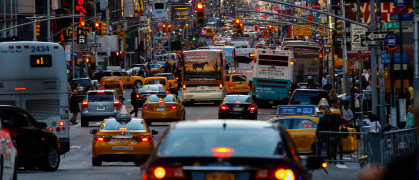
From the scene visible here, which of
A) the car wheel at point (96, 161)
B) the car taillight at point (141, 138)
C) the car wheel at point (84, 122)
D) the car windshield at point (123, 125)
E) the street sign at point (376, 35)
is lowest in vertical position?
the car wheel at point (84, 122)

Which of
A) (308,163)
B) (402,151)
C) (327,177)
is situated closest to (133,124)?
(327,177)

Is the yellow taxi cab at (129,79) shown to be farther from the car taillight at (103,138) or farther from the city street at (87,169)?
the car taillight at (103,138)

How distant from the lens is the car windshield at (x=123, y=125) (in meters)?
20.6

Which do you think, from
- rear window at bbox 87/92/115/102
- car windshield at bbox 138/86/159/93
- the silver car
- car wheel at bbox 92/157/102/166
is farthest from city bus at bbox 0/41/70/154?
car windshield at bbox 138/86/159/93

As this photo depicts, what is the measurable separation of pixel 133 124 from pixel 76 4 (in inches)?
2625

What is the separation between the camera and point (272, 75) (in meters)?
47.3

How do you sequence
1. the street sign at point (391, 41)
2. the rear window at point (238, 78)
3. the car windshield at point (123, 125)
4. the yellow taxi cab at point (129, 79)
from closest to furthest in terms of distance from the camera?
1. the car windshield at point (123, 125)
2. the street sign at point (391, 41)
3. the rear window at point (238, 78)
4. the yellow taxi cab at point (129, 79)

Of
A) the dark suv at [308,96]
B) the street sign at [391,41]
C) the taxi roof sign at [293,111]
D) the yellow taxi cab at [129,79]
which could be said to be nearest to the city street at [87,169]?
the taxi roof sign at [293,111]

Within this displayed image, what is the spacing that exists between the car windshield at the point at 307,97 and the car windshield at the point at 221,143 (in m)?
26.0

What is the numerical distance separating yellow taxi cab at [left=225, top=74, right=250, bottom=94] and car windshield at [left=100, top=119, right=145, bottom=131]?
35.3 meters

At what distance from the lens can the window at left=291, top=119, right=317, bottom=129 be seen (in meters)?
22.2

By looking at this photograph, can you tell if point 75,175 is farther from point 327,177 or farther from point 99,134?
point 327,177

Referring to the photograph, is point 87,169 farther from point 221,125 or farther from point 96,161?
point 221,125

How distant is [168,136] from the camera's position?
8.18 metres
